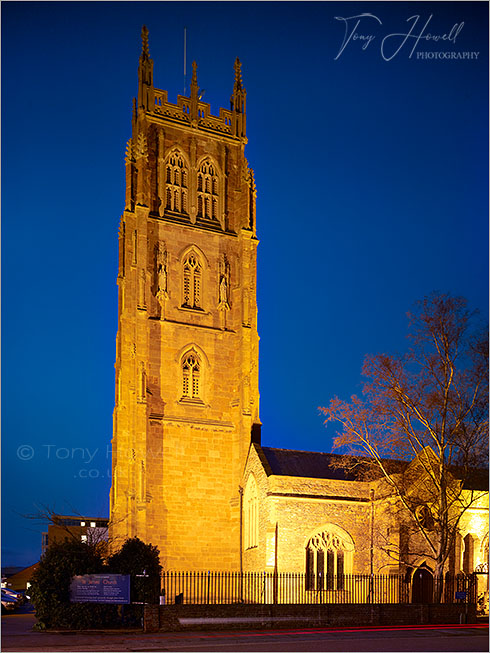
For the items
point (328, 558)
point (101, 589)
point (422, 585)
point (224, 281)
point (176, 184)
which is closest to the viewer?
point (101, 589)

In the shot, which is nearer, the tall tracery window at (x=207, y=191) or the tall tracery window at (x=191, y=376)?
the tall tracery window at (x=191, y=376)

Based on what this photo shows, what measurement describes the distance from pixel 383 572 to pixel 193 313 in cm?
1813

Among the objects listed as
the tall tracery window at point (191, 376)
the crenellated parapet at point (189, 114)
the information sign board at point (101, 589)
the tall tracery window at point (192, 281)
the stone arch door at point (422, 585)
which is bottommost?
the stone arch door at point (422, 585)

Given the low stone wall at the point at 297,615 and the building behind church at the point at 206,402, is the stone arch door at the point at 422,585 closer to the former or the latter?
the building behind church at the point at 206,402

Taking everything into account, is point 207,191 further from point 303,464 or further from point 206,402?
point 303,464

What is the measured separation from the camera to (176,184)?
47.8 metres

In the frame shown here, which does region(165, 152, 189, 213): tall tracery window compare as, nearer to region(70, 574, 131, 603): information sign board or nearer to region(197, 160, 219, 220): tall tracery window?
region(197, 160, 219, 220): tall tracery window

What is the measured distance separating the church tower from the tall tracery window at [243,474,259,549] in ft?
3.07

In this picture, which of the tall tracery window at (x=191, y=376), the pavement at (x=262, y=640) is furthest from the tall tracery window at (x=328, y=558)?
the tall tracery window at (x=191, y=376)

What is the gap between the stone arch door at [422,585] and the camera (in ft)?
128

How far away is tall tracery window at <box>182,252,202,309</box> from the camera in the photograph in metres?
46.1

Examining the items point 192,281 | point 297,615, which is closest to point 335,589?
point 297,615

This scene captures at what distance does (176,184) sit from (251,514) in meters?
20.7

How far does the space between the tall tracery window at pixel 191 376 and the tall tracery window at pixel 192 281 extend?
3140 mm
